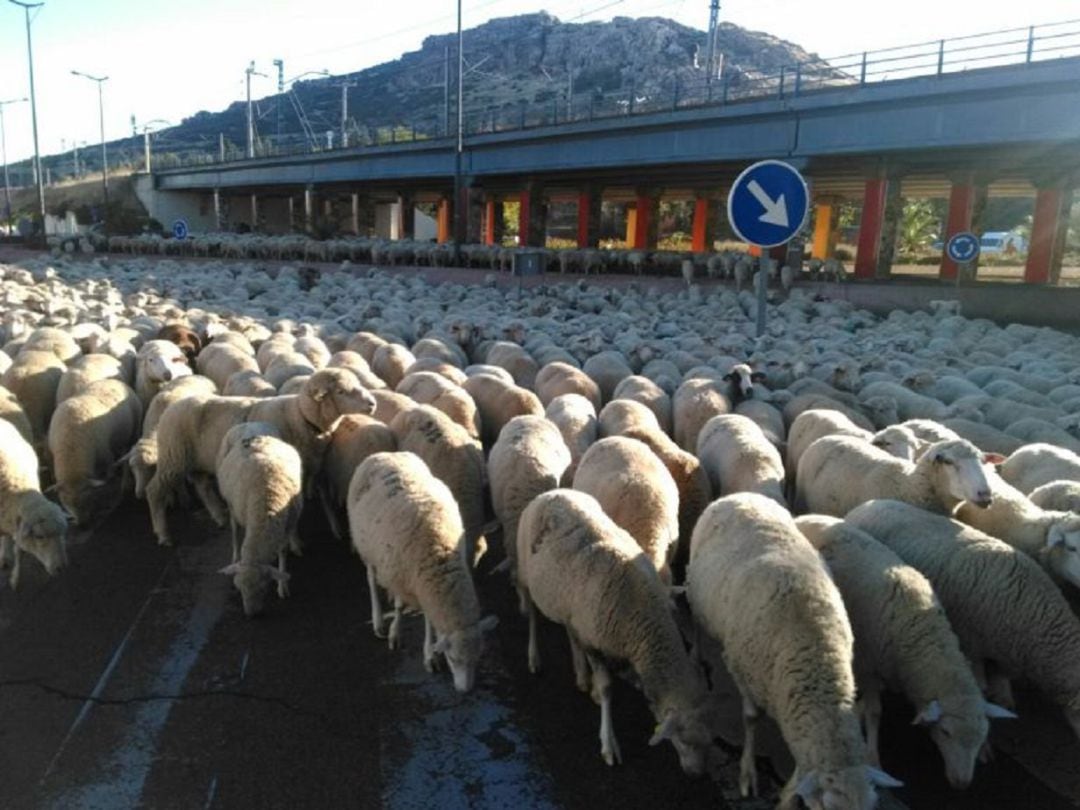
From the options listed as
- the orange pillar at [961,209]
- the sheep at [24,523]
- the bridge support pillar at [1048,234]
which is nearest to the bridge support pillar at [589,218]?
the orange pillar at [961,209]

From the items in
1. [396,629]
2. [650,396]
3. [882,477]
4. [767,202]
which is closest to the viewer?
[396,629]

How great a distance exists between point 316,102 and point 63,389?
18291 cm

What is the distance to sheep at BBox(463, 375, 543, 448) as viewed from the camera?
27.1 feet

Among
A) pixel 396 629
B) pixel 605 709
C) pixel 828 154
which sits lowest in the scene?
pixel 396 629

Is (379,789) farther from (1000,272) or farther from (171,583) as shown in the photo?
(1000,272)

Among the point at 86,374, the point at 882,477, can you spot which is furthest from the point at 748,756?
the point at 86,374

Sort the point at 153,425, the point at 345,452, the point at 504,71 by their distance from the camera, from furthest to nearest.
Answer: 1. the point at 504,71
2. the point at 153,425
3. the point at 345,452

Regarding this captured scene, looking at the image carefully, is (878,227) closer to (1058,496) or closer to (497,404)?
(497,404)

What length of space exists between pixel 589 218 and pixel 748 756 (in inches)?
1531

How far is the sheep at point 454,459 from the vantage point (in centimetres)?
635

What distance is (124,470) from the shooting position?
817 centimetres

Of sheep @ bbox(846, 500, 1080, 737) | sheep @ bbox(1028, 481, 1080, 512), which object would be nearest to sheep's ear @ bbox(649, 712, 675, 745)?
sheep @ bbox(846, 500, 1080, 737)

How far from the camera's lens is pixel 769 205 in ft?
25.3

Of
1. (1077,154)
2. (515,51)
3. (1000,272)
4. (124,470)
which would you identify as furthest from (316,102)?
(124,470)
